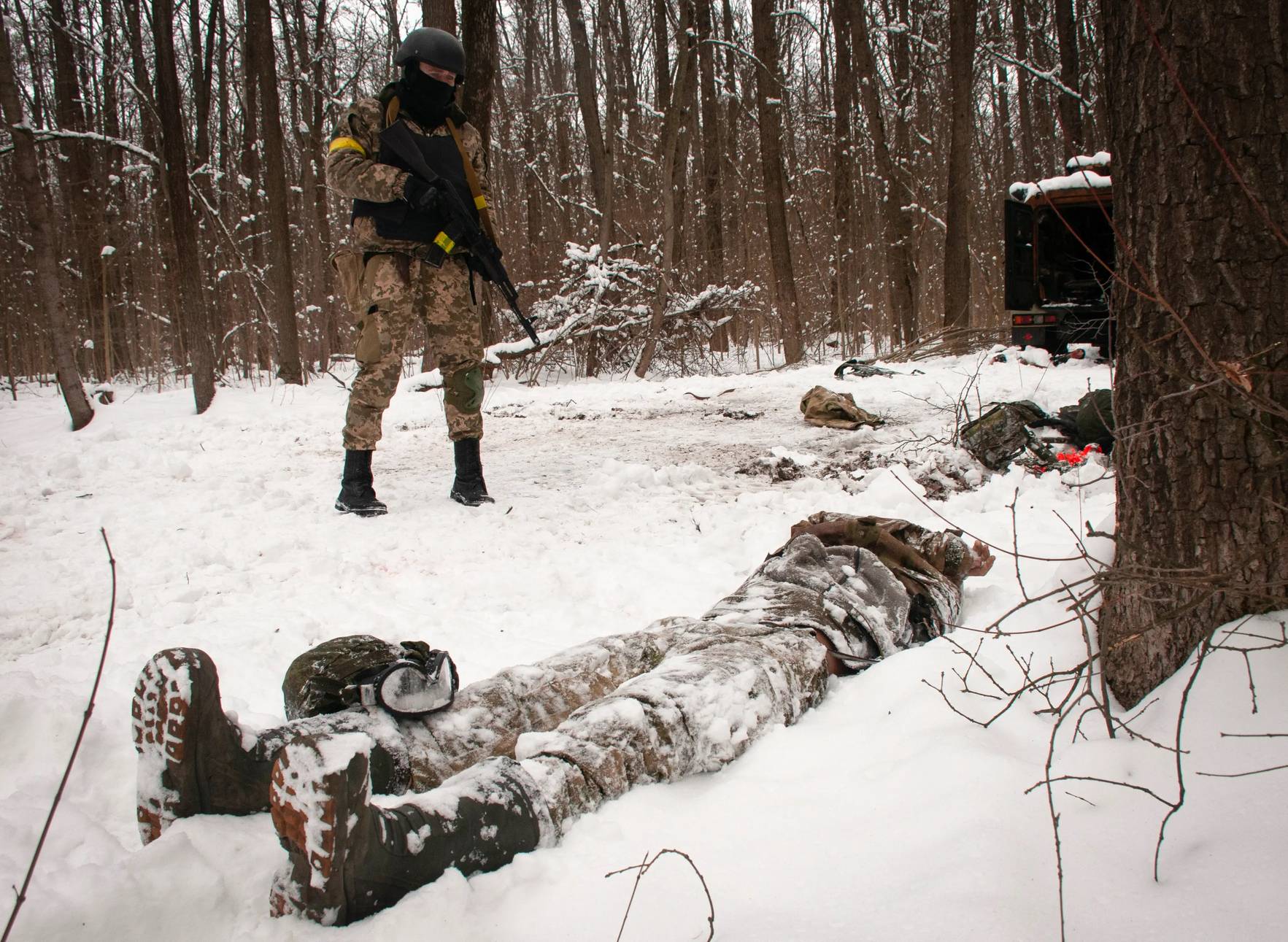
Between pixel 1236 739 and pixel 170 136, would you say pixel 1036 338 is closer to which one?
pixel 1236 739

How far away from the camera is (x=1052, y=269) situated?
24.4 ft

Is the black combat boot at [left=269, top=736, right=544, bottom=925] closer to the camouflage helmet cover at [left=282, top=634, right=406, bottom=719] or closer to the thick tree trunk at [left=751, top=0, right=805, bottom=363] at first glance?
the camouflage helmet cover at [left=282, top=634, right=406, bottom=719]

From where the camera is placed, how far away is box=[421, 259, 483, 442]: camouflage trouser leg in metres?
3.41

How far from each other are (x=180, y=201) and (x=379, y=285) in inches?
171

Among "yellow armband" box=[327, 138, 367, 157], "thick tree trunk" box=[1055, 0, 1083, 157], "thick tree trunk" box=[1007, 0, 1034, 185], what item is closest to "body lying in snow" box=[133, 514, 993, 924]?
"yellow armband" box=[327, 138, 367, 157]

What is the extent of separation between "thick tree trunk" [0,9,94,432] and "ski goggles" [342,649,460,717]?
603cm

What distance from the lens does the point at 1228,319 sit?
4.42ft

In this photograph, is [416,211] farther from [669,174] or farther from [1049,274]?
[1049,274]

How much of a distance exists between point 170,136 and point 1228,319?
736 centimetres

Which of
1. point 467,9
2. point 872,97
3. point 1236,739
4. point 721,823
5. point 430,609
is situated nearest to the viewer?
point 1236,739

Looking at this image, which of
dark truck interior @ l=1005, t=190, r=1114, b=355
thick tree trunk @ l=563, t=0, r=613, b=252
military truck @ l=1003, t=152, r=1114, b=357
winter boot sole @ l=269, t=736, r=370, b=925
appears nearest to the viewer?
winter boot sole @ l=269, t=736, r=370, b=925


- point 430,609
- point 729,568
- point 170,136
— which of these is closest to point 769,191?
point 170,136

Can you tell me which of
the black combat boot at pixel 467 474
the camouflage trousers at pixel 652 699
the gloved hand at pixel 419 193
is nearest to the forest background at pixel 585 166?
the gloved hand at pixel 419 193

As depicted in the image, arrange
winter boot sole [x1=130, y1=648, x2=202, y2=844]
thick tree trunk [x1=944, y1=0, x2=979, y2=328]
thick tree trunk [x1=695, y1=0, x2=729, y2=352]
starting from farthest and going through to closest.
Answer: thick tree trunk [x1=695, y1=0, x2=729, y2=352] < thick tree trunk [x1=944, y1=0, x2=979, y2=328] < winter boot sole [x1=130, y1=648, x2=202, y2=844]
